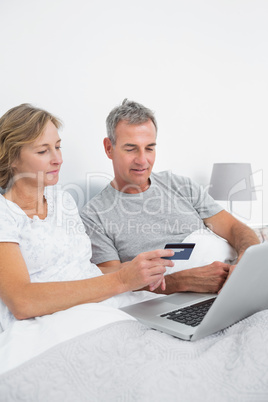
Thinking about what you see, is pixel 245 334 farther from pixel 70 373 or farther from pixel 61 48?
pixel 61 48

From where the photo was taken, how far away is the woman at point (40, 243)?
1044 millimetres

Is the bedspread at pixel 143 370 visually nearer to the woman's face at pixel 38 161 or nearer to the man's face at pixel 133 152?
the woman's face at pixel 38 161

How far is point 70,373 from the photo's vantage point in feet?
2.49

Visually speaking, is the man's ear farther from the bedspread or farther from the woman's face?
the bedspread

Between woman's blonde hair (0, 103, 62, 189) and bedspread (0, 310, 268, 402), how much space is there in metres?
0.68

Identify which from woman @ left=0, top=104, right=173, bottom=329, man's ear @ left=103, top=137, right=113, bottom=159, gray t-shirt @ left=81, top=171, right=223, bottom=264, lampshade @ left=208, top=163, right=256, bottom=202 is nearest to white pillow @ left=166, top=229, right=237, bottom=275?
gray t-shirt @ left=81, top=171, right=223, bottom=264

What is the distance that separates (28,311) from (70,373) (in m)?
0.31

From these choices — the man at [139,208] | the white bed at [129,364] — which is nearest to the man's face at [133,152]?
the man at [139,208]

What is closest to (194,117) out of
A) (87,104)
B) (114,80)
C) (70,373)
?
(114,80)

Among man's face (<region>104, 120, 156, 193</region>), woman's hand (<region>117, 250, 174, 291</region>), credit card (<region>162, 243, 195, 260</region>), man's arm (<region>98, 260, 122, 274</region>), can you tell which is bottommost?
man's arm (<region>98, 260, 122, 274</region>)

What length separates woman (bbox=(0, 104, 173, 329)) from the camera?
1.04 m

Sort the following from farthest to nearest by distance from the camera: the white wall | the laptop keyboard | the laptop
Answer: the white wall → the laptop keyboard → the laptop

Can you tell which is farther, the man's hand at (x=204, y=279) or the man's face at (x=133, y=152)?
the man's face at (x=133, y=152)

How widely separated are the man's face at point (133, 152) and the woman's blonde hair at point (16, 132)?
48cm
